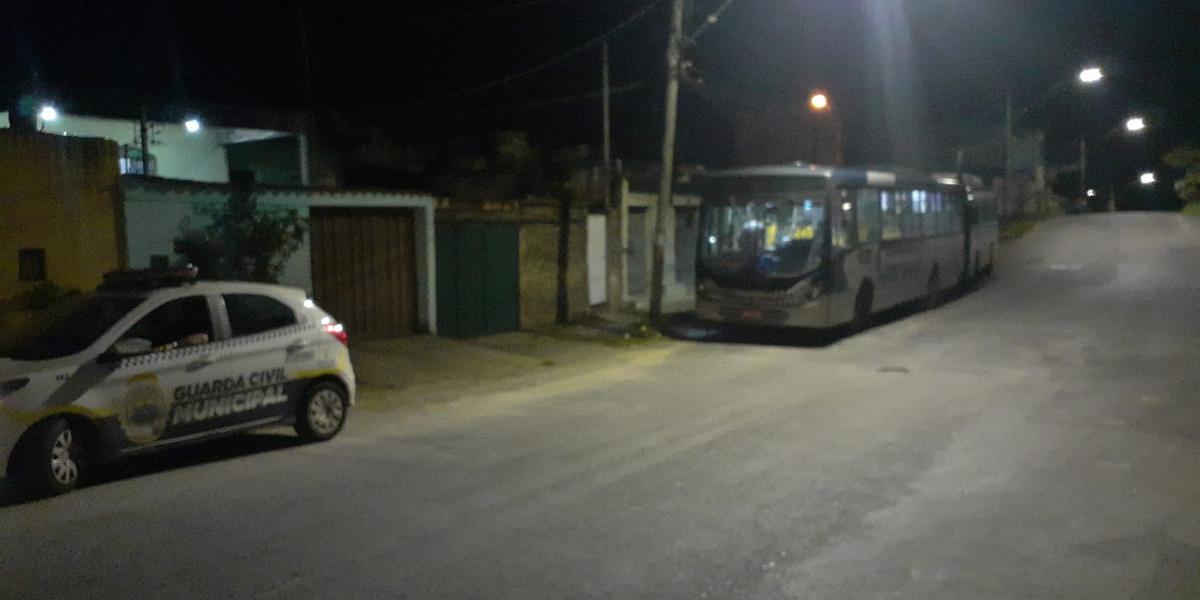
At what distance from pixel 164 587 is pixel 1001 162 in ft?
192

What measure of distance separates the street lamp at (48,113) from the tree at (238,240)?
432 cm

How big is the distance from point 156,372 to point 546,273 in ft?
38.9

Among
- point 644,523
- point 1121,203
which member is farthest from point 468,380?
point 1121,203

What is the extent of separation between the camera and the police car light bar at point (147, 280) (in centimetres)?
912

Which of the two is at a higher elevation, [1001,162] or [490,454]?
[1001,162]

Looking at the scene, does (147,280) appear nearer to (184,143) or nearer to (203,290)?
(203,290)

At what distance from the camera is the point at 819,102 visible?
1795 centimetres

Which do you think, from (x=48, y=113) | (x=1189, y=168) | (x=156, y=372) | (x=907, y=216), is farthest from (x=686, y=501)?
(x=1189, y=168)

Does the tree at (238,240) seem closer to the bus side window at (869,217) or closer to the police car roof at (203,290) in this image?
the police car roof at (203,290)

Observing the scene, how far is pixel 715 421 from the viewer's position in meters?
10.8

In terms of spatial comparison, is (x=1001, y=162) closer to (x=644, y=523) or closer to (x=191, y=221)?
(x=191, y=221)

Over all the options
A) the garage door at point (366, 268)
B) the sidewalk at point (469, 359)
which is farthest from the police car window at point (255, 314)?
the garage door at point (366, 268)

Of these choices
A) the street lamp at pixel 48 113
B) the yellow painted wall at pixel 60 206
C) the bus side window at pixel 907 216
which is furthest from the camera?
the bus side window at pixel 907 216

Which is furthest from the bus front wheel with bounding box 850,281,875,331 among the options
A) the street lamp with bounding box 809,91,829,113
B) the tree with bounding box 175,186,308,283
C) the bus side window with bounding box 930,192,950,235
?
the tree with bounding box 175,186,308,283
